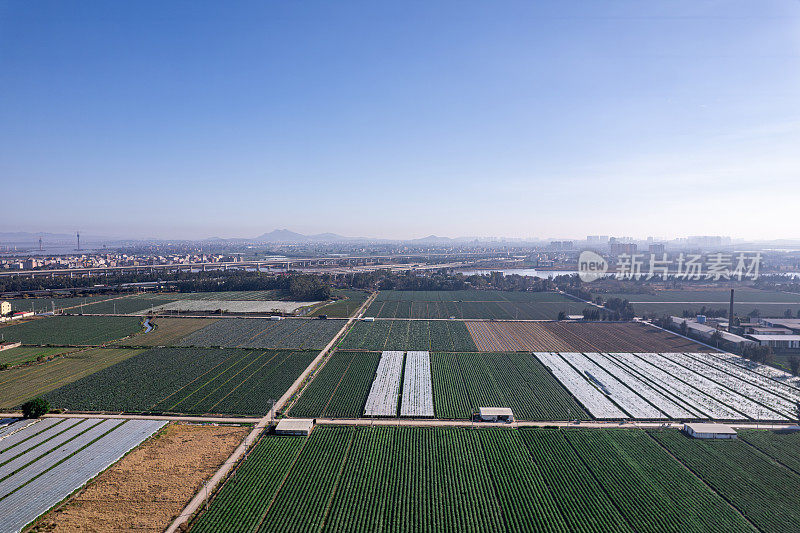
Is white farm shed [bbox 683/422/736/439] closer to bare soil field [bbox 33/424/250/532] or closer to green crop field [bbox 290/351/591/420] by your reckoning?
green crop field [bbox 290/351/591/420]

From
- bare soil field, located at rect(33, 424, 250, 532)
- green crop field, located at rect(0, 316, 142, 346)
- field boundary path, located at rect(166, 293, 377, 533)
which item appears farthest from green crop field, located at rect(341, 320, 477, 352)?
green crop field, located at rect(0, 316, 142, 346)

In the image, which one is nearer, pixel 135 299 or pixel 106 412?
pixel 106 412

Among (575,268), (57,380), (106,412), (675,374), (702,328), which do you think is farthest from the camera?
(575,268)


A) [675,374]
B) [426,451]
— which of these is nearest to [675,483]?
[426,451]

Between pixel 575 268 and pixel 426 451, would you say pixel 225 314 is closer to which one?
pixel 426 451

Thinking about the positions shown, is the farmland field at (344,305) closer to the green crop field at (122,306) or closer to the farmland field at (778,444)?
the green crop field at (122,306)

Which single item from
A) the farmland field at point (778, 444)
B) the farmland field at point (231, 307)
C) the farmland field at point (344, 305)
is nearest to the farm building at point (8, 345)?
the farmland field at point (231, 307)
